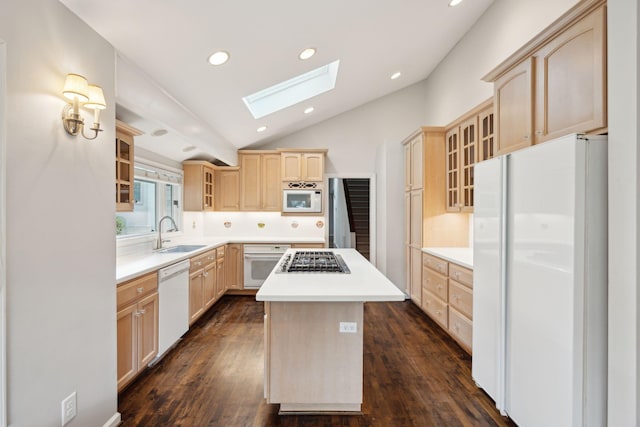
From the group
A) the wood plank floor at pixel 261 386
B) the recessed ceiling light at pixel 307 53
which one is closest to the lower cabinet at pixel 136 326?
the wood plank floor at pixel 261 386

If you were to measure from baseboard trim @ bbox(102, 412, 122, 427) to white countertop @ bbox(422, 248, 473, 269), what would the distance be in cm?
276

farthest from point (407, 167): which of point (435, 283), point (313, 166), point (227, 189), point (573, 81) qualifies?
point (573, 81)

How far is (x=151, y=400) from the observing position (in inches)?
87.8

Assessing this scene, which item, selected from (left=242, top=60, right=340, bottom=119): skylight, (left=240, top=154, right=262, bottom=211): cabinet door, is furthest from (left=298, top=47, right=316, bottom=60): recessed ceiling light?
(left=240, top=154, right=262, bottom=211): cabinet door

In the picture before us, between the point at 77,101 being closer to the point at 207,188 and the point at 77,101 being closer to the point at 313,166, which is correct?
the point at 207,188

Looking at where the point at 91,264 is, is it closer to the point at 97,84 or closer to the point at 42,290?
the point at 42,290

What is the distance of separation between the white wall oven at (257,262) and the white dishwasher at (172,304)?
145cm

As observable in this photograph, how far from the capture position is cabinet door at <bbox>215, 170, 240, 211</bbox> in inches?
207

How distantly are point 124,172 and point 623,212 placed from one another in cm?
325

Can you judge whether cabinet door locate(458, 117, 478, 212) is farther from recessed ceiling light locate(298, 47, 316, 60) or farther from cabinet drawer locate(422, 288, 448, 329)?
recessed ceiling light locate(298, 47, 316, 60)

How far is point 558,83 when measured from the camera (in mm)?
1812

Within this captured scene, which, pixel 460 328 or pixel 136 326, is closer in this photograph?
pixel 136 326

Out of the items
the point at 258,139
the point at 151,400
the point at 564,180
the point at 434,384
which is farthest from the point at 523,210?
the point at 258,139

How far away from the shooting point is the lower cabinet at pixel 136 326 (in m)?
2.18
